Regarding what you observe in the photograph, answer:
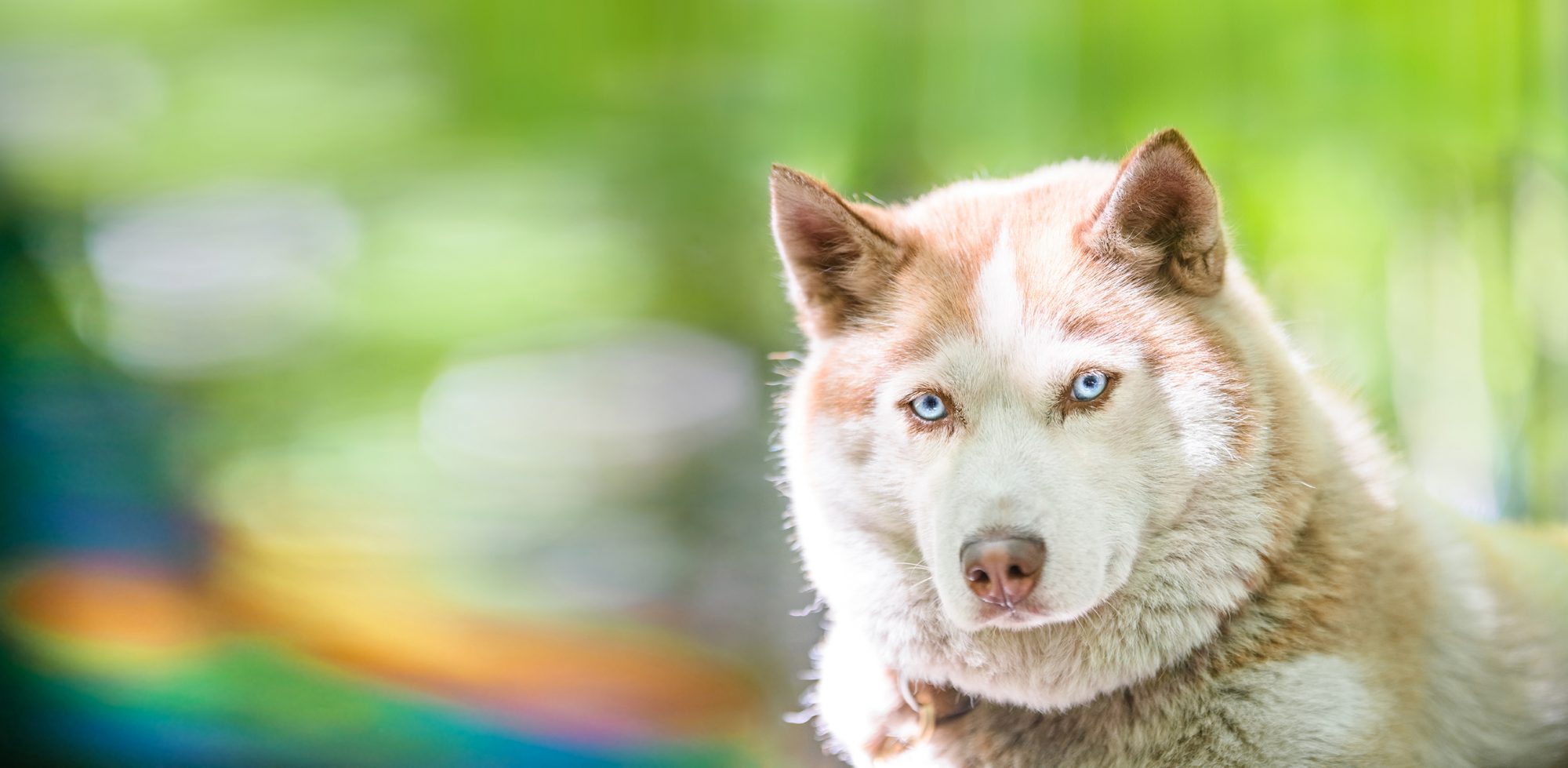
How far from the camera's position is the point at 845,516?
Answer: 1242mm

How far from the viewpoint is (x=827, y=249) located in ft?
4.36

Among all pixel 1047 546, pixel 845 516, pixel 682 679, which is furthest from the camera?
pixel 682 679

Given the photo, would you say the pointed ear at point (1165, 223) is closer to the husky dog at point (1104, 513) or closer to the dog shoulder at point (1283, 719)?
the husky dog at point (1104, 513)

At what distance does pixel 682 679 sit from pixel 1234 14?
8.32 ft

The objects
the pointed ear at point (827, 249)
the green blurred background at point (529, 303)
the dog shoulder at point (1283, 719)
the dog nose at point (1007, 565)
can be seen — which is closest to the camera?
the dog nose at point (1007, 565)

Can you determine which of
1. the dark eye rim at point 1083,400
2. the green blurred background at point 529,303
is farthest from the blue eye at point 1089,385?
the green blurred background at point 529,303

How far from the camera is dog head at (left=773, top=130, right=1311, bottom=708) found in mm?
1038

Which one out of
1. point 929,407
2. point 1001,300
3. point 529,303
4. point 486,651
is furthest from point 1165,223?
point 486,651

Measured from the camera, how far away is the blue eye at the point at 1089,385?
3.61 feet

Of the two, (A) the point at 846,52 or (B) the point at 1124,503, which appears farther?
(A) the point at 846,52

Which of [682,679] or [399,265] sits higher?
[399,265]

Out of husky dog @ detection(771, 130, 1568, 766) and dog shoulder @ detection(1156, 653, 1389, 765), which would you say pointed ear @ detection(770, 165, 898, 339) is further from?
dog shoulder @ detection(1156, 653, 1389, 765)

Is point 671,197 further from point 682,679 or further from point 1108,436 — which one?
point 1108,436

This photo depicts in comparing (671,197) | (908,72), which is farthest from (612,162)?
(908,72)
